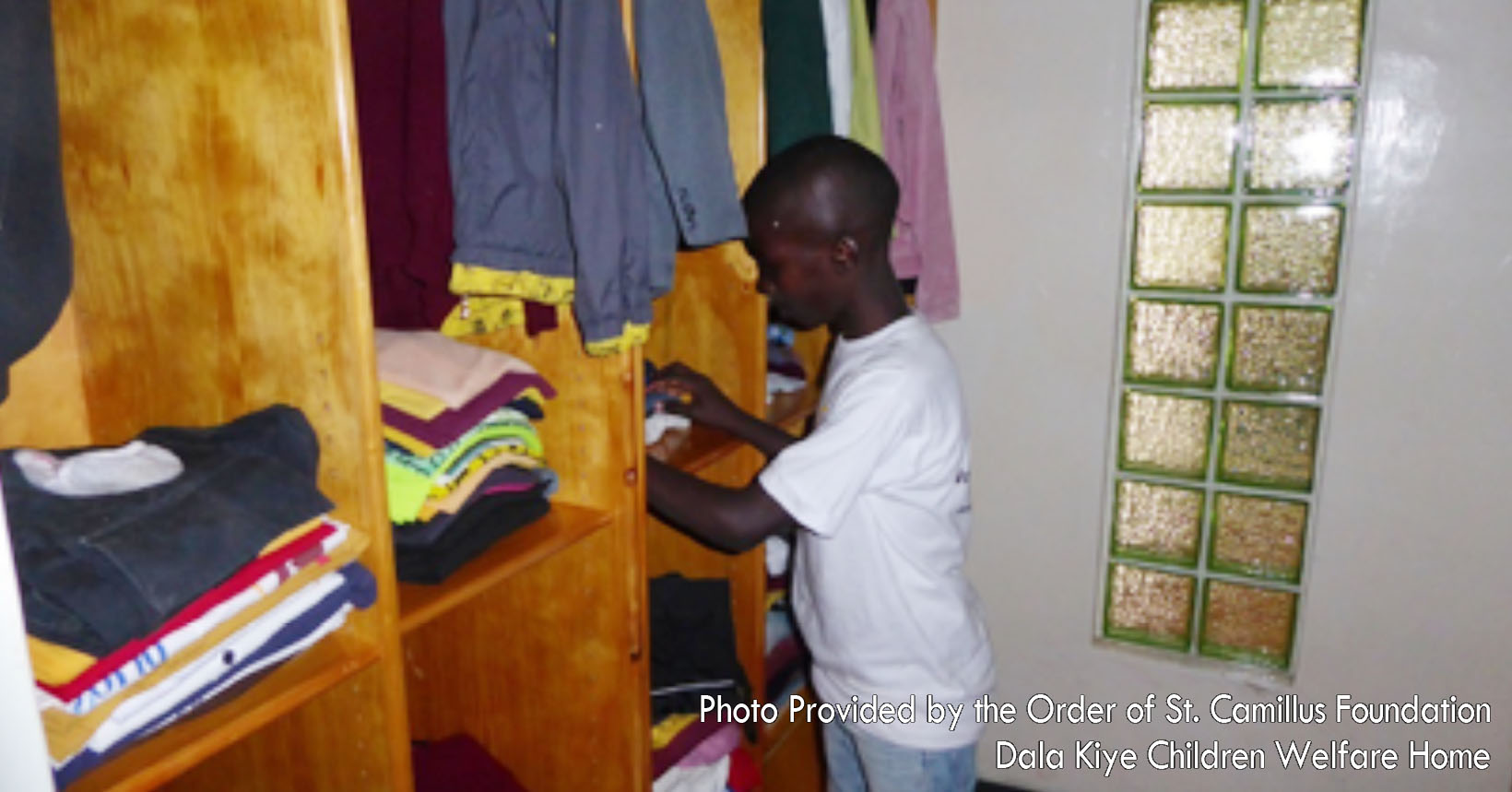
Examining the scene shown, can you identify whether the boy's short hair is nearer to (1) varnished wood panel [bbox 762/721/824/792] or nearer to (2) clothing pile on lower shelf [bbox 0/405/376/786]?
(2) clothing pile on lower shelf [bbox 0/405/376/786]

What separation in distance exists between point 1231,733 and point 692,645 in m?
1.50

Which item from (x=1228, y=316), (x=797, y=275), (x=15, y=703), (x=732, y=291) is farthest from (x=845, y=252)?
(x=1228, y=316)

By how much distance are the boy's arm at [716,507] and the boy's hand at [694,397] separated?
0.24 meters

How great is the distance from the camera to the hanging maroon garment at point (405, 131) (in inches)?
38.9

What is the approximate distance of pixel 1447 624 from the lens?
204cm

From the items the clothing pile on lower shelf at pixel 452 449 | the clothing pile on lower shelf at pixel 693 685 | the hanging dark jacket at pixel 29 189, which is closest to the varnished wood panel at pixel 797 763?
the clothing pile on lower shelf at pixel 693 685

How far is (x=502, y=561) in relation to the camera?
1.11 metres

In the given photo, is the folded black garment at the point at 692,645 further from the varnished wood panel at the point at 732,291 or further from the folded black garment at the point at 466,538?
the folded black garment at the point at 466,538

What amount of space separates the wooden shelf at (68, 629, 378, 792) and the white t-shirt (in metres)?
A: 0.62

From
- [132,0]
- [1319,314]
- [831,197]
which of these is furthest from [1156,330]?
[132,0]

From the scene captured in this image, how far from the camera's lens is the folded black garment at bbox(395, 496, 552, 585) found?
1.04 m

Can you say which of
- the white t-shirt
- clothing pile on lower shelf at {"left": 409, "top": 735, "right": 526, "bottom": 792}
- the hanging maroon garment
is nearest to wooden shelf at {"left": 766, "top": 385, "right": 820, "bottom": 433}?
the white t-shirt

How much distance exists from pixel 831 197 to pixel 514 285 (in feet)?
1.71

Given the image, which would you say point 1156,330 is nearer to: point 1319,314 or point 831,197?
point 1319,314
